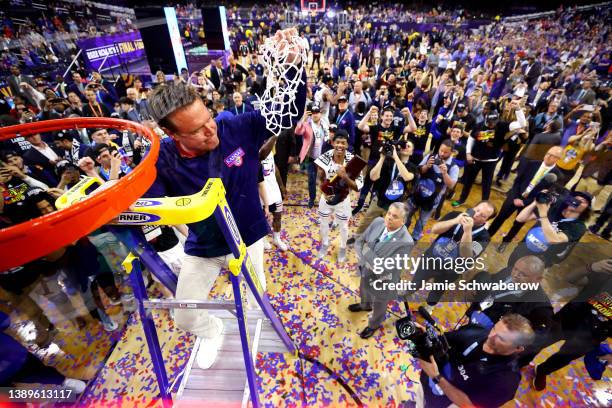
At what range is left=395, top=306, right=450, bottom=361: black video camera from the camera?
2.42 m

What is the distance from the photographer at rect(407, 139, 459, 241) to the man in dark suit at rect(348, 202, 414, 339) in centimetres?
127

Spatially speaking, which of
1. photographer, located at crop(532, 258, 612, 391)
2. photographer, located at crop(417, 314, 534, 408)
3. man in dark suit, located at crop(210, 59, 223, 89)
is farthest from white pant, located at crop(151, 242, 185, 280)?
man in dark suit, located at crop(210, 59, 223, 89)

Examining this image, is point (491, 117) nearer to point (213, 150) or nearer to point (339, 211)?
point (339, 211)

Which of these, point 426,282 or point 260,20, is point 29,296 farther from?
point 260,20

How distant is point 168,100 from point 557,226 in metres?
4.69

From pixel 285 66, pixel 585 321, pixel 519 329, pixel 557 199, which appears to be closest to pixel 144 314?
pixel 285 66

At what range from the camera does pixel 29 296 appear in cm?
404

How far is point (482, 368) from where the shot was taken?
225cm

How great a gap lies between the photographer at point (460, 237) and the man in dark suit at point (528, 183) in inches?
69.2

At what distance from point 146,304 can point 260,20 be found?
32850 mm

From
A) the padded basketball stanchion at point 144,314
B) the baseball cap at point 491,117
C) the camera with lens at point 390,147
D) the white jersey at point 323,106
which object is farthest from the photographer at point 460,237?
the white jersey at point 323,106

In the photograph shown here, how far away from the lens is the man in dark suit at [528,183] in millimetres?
4441

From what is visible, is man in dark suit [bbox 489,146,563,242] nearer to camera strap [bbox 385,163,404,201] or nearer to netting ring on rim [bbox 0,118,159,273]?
camera strap [bbox 385,163,404,201]

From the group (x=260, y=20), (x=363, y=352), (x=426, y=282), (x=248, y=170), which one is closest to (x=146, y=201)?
(x=248, y=170)
